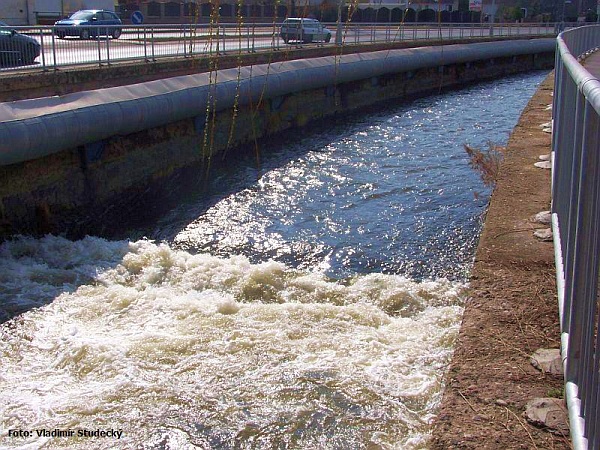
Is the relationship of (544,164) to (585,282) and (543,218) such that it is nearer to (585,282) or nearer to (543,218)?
(543,218)

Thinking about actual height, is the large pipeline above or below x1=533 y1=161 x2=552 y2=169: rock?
above

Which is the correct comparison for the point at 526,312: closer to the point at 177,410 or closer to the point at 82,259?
the point at 177,410

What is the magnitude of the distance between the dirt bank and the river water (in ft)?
3.23

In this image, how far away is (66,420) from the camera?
5.56 m

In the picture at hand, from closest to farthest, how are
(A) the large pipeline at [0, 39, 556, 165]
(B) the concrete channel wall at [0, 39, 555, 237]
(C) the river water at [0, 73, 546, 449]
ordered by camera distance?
(C) the river water at [0, 73, 546, 449] → (A) the large pipeline at [0, 39, 556, 165] → (B) the concrete channel wall at [0, 39, 555, 237]

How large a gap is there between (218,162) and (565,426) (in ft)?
40.0

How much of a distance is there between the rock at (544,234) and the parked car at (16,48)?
443 inches

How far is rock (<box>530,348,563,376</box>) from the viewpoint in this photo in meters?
A: 4.07

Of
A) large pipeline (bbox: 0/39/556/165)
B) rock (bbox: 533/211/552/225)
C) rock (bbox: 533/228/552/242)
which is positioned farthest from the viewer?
large pipeline (bbox: 0/39/556/165)

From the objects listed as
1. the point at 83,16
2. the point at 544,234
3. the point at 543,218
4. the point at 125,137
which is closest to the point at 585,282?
the point at 544,234

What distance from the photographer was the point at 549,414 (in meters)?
3.62

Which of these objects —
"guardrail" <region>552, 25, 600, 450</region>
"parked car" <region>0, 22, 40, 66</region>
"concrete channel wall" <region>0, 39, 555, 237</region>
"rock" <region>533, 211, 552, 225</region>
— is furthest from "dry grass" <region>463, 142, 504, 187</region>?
"guardrail" <region>552, 25, 600, 450</region>

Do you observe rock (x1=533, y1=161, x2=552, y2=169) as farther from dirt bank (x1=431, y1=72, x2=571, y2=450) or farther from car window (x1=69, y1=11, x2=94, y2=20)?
car window (x1=69, y1=11, x2=94, y2=20)

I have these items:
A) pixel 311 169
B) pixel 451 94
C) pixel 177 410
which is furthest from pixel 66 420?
pixel 451 94
